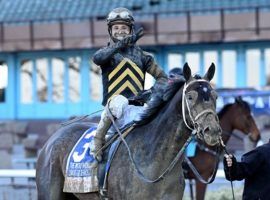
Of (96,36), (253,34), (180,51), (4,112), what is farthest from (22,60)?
(253,34)

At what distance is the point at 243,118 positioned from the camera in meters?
12.2

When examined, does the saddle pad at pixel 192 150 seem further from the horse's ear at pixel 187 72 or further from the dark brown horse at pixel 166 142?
the horse's ear at pixel 187 72

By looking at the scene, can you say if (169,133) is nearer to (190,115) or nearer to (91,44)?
(190,115)

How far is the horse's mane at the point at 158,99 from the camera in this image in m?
6.92

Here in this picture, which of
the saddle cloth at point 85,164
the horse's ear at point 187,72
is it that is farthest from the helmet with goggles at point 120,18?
the horse's ear at point 187,72

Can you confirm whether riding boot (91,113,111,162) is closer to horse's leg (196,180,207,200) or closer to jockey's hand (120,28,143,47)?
jockey's hand (120,28,143,47)

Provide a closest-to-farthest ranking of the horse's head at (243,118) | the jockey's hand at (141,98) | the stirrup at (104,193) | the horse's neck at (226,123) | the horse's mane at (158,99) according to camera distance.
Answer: the horse's mane at (158,99) → the stirrup at (104,193) → the jockey's hand at (141,98) → the horse's neck at (226,123) → the horse's head at (243,118)

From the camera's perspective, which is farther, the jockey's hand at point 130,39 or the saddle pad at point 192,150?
the saddle pad at point 192,150

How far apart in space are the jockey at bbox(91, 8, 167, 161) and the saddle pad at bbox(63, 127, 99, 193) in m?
0.15

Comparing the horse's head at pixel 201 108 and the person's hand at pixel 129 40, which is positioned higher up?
the person's hand at pixel 129 40

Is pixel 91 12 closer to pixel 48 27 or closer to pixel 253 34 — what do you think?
pixel 48 27

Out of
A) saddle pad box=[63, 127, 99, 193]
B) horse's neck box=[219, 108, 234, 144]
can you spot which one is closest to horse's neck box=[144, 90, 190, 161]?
saddle pad box=[63, 127, 99, 193]

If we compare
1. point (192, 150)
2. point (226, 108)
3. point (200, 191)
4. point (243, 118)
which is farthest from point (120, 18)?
point (243, 118)

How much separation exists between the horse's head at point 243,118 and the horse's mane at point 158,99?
5.10m
